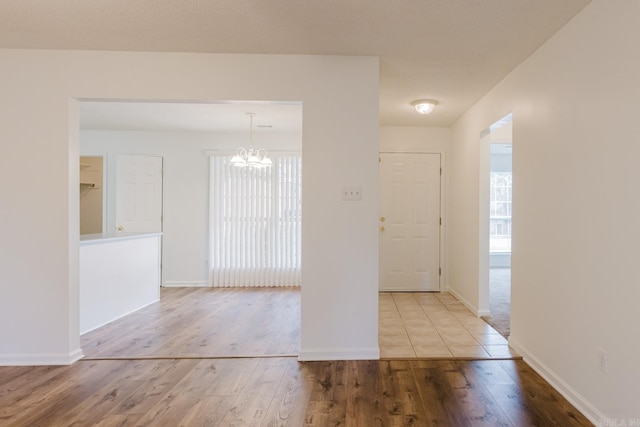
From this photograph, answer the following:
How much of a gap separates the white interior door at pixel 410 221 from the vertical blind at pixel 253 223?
1397mm

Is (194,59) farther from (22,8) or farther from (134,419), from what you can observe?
(134,419)

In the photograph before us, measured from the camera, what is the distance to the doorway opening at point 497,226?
12.0 feet

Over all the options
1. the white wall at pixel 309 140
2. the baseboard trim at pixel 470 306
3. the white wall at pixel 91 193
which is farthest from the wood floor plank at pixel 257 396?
the white wall at pixel 91 193

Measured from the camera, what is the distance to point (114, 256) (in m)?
3.60

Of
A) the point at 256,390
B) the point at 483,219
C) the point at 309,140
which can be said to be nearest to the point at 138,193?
the point at 309,140

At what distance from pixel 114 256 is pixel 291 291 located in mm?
2373

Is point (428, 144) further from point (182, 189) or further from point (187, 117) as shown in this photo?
point (182, 189)

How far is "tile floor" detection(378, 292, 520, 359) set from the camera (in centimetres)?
274

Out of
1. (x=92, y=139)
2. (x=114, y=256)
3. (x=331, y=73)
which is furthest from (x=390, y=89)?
(x=92, y=139)

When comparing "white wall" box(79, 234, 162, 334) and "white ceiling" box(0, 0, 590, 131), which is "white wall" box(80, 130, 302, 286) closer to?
"white wall" box(79, 234, 162, 334)

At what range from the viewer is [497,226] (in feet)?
23.6

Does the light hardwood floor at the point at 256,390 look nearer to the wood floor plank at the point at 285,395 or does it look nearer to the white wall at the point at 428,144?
the wood floor plank at the point at 285,395

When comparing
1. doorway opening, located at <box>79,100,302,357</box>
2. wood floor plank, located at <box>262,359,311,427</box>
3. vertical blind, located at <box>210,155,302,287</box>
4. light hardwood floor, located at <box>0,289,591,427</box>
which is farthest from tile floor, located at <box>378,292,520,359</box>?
vertical blind, located at <box>210,155,302,287</box>

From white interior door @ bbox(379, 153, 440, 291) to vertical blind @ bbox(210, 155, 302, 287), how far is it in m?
1.40
